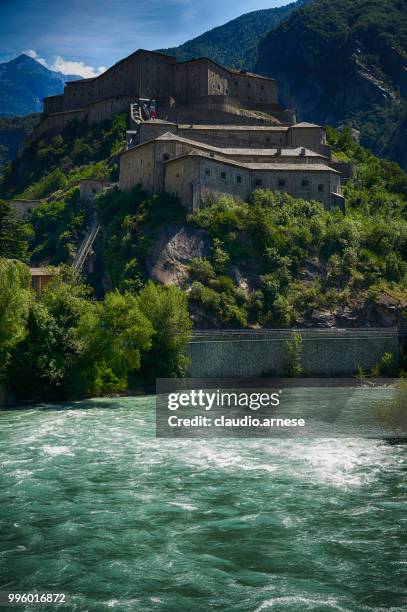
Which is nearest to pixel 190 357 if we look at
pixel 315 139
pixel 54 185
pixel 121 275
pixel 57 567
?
pixel 121 275

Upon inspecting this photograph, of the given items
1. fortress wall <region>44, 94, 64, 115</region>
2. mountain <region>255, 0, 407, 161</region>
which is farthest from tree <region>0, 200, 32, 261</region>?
mountain <region>255, 0, 407, 161</region>

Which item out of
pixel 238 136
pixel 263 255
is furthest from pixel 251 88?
pixel 263 255

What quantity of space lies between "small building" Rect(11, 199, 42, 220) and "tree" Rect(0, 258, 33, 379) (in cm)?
4815

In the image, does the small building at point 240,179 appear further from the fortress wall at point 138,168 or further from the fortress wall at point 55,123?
the fortress wall at point 55,123

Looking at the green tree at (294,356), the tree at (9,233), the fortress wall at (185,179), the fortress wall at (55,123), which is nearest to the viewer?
the green tree at (294,356)

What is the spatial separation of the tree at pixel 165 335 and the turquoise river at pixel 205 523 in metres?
16.9

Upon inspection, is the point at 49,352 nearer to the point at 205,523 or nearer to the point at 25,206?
the point at 205,523

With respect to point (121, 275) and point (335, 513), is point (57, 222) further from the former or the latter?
point (335, 513)

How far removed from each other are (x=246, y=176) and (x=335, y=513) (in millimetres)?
54210

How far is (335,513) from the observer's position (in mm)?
21312

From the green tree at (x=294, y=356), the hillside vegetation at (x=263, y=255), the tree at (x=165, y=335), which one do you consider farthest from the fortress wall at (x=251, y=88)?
the tree at (x=165, y=335)

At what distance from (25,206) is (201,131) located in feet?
71.3

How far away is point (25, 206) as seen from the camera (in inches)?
3546

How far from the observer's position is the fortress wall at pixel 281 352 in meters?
52.2
